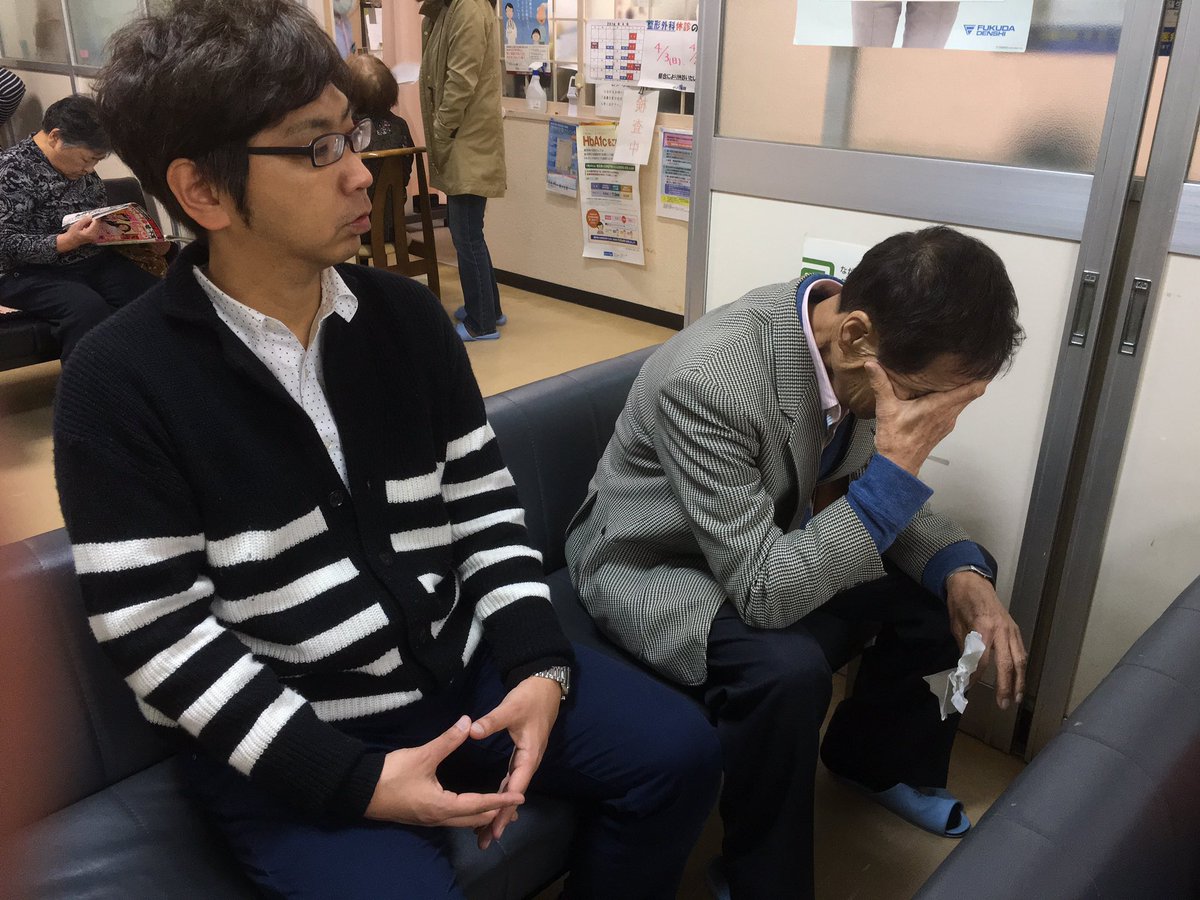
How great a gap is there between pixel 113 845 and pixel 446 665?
0.46m

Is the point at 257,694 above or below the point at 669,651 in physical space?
above

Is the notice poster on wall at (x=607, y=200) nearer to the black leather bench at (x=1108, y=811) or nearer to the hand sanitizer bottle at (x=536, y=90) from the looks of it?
the hand sanitizer bottle at (x=536, y=90)

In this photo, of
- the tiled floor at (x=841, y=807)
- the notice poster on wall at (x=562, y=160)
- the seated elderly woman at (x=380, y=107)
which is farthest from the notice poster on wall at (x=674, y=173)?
the tiled floor at (x=841, y=807)

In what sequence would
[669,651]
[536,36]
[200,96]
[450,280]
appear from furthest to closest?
[450,280], [536,36], [669,651], [200,96]

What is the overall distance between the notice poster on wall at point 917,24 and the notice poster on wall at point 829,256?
14.3 inches

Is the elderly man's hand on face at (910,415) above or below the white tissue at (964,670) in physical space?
above

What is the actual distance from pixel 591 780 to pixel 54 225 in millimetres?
3054

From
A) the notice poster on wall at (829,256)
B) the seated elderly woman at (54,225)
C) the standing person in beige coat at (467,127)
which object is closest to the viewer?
the notice poster on wall at (829,256)

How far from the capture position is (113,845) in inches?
45.3

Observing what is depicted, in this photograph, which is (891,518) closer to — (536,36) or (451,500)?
(451,500)

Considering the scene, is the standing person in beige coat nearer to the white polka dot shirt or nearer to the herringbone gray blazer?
the herringbone gray blazer

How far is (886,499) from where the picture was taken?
1.33 metres

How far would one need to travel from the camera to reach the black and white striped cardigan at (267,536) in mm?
1017

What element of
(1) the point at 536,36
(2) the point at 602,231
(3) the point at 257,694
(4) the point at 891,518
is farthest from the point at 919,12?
(1) the point at 536,36
